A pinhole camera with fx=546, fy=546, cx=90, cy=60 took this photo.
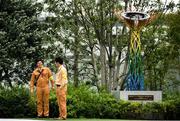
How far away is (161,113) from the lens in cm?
2070

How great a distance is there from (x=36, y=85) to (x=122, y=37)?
1496 cm

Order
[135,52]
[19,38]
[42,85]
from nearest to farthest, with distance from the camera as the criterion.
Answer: [42,85]
[135,52]
[19,38]

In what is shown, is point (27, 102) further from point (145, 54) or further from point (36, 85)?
point (145, 54)

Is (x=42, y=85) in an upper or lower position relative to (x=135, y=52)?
lower

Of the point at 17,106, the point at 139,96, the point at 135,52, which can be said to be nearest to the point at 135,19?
the point at 135,52

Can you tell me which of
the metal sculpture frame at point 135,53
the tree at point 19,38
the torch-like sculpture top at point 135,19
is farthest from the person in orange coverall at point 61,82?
the tree at point 19,38

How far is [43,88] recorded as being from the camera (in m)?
17.2

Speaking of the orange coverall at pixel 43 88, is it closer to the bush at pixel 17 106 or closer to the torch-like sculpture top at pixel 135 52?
the bush at pixel 17 106

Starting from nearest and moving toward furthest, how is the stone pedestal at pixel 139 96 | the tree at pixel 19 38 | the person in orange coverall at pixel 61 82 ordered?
1. the person in orange coverall at pixel 61 82
2. the stone pedestal at pixel 139 96
3. the tree at pixel 19 38

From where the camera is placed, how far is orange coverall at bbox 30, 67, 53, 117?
56.4 ft

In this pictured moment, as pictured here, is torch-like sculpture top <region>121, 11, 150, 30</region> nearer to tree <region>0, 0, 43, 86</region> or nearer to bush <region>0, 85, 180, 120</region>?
bush <region>0, 85, 180, 120</region>

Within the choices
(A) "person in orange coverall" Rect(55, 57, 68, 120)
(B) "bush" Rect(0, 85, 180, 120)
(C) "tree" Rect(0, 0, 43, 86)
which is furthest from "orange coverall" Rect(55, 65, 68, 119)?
(C) "tree" Rect(0, 0, 43, 86)

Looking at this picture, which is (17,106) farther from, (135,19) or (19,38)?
(19,38)

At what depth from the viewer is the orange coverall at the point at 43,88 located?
1719cm
